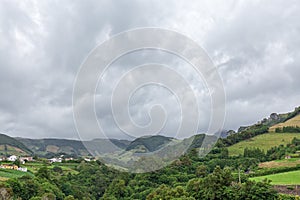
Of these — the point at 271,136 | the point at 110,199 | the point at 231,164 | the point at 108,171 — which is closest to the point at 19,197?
the point at 110,199

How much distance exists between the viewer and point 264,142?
9100 cm

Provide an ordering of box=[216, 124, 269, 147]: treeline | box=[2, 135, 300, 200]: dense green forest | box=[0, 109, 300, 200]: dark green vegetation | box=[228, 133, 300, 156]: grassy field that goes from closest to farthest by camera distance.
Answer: box=[2, 135, 300, 200]: dense green forest < box=[0, 109, 300, 200]: dark green vegetation < box=[228, 133, 300, 156]: grassy field < box=[216, 124, 269, 147]: treeline

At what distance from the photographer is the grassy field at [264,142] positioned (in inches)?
3412

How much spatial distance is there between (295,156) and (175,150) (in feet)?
106

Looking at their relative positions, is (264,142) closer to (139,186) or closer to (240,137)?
(240,137)

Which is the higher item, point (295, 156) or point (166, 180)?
point (295, 156)

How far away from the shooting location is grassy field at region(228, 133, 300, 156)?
86.7 metres

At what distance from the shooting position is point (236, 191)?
32.2m

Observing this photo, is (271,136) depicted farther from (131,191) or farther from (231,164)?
(131,191)

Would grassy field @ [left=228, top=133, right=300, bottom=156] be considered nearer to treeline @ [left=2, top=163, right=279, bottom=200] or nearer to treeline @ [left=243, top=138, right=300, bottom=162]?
treeline @ [left=243, top=138, right=300, bottom=162]

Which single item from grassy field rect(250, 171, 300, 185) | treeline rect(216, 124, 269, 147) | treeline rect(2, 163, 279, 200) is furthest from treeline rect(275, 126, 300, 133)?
grassy field rect(250, 171, 300, 185)

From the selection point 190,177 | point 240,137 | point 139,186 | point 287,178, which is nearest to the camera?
point 287,178

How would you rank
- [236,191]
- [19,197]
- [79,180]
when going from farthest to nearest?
[79,180] → [19,197] → [236,191]

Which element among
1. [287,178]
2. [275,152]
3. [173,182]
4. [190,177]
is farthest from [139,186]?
[275,152]
